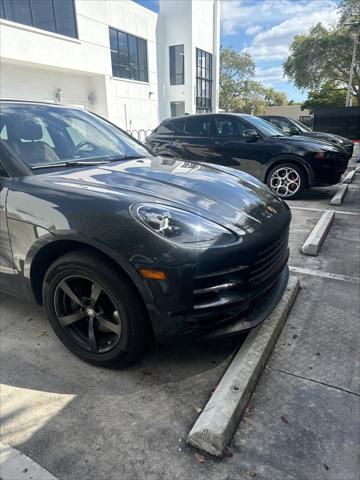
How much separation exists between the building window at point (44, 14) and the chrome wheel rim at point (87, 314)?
18.2 meters

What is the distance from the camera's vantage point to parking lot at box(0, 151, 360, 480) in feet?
5.61

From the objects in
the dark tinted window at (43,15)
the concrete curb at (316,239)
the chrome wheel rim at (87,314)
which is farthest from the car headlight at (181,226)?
the dark tinted window at (43,15)

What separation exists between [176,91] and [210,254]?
28475mm

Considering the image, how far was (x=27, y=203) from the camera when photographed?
7.51ft

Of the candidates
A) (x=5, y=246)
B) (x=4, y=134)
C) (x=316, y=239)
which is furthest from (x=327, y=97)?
(x=5, y=246)

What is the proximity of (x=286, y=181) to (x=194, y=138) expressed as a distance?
2194 mm

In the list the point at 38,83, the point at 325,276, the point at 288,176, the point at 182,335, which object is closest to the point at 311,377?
the point at 182,335

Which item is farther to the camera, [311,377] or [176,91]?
[176,91]

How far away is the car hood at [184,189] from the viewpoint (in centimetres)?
222

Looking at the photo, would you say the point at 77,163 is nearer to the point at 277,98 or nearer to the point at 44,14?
the point at 44,14

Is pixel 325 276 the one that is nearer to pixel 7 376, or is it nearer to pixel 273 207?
pixel 273 207

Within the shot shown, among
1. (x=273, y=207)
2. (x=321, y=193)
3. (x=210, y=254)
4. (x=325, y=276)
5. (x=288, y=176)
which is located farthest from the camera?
(x=321, y=193)

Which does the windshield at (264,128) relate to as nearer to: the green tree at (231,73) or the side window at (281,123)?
the side window at (281,123)

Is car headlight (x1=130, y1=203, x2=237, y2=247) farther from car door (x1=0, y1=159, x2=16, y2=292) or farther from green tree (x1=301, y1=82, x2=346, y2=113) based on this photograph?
green tree (x1=301, y1=82, x2=346, y2=113)
